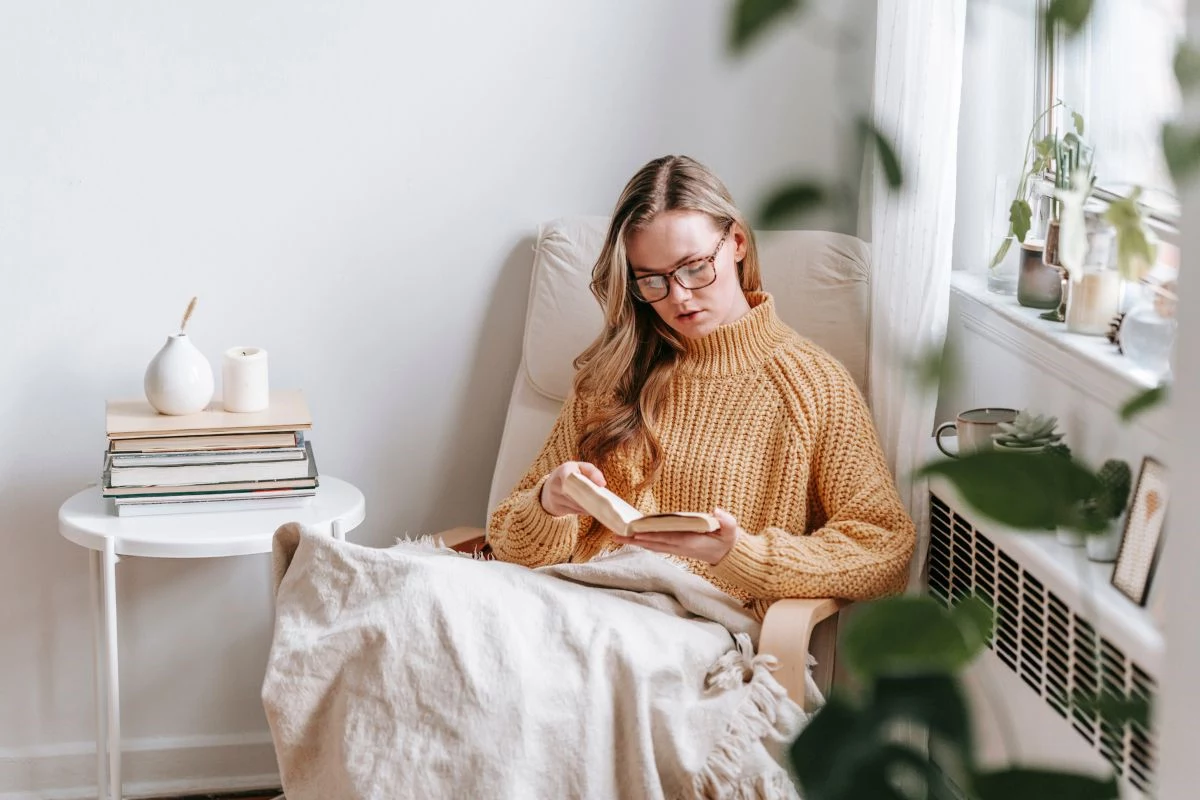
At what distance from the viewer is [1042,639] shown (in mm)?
1484

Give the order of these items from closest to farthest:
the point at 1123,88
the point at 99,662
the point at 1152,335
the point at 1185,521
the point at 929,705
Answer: the point at 929,705 → the point at 1185,521 → the point at 1152,335 → the point at 1123,88 → the point at 99,662

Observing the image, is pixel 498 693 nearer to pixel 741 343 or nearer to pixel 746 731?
pixel 746 731

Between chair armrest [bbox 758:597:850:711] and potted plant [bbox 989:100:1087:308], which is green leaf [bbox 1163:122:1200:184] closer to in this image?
chair armrest [bbox 758:597:850:711]

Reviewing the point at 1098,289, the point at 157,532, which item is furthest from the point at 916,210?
the point at 157,532

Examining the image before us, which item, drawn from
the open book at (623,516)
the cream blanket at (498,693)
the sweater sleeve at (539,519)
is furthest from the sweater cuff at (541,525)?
the cream blanket at (498,693)

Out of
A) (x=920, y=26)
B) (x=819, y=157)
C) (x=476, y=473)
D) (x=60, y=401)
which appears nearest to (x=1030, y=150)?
(x=920, y=26)

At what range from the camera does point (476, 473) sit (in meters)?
2.41

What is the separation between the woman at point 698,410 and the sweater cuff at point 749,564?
51mm

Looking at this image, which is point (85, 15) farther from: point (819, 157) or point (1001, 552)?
point (1001, 552)

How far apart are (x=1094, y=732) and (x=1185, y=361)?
1.08 meters

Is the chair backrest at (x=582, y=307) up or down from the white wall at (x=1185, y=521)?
down

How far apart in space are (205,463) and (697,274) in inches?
32.9

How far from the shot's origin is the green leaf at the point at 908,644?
1.07 ft

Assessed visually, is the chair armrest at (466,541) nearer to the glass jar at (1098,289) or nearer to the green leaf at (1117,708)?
the glass jar at (1098,289)
